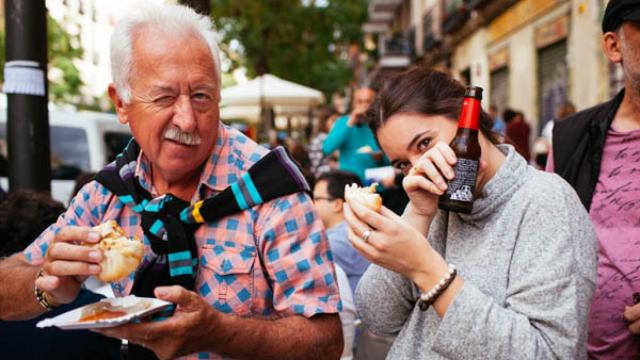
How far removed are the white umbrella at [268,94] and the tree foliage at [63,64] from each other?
396 inches

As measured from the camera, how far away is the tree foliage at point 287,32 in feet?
68.6

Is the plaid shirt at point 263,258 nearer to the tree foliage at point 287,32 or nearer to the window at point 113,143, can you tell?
the window at point 113,143

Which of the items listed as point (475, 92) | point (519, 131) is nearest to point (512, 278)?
point (475, 92)

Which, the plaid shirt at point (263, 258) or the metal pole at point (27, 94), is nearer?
the plaid shirt at point (263, 258)

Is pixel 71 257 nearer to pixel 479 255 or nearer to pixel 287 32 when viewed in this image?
pixel 479 255

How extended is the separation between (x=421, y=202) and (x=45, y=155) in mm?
2785

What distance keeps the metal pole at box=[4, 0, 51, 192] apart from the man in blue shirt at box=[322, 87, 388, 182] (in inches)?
137

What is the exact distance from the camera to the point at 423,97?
2.09m

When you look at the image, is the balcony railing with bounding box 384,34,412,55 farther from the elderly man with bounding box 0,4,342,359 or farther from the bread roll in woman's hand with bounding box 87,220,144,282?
the bread roll in woman's hand with bounding box 87,220,144,282

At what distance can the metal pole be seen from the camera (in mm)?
3762

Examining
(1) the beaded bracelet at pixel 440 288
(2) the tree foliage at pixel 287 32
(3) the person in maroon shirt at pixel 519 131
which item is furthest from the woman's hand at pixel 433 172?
(2) the tree foliage at pixel 287 32

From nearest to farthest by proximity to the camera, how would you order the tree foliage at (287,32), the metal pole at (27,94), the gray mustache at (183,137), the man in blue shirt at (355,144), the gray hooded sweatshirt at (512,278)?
the gray hooded sweatshirt at (512,278), the gray mustache at (183,137), the metal pole at (27,94), the man in blue shirt at (355,144), the tree foliage at (287,32)

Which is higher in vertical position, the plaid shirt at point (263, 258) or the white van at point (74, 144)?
the white van at point (74, 144)

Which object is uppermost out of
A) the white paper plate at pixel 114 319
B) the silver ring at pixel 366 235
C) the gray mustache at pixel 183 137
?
the gray mustache at pixel 183 137
